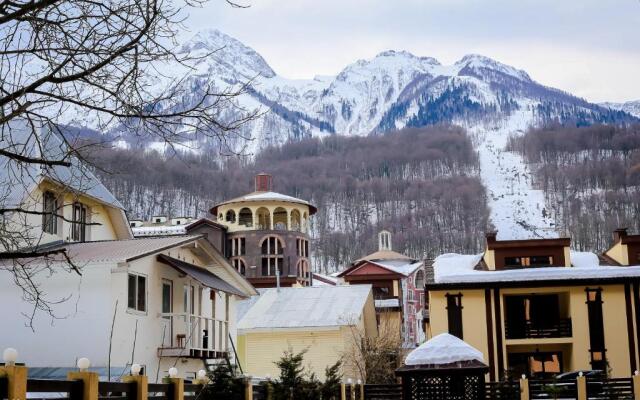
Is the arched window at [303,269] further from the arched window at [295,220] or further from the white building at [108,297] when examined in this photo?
the white building at [108,297]

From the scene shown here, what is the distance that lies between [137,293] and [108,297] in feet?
4.26

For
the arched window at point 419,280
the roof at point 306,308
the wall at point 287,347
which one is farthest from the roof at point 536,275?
the arched window at point 419,280

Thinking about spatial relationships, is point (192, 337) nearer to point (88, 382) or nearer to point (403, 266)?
point (88, 382)

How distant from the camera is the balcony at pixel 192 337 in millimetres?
25153

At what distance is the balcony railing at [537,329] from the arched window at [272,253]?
162ft

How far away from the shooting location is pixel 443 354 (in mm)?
21578

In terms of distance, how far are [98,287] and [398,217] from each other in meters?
177

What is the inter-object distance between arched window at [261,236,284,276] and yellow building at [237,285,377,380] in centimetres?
4792

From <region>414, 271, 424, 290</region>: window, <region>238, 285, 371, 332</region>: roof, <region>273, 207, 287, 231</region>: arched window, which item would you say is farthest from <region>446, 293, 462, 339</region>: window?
<region>273, 207, 287, 231</region>: arched window

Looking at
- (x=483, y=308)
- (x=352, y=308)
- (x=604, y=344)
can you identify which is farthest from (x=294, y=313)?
(x=604, y=344)

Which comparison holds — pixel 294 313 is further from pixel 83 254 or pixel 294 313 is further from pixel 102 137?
pixel 102 137

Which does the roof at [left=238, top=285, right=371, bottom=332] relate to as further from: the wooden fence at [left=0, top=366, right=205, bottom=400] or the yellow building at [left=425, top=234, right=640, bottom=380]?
the wooden fence at [left=0, top=366, right=205, bottom=400]

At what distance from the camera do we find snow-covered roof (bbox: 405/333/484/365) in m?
21.4

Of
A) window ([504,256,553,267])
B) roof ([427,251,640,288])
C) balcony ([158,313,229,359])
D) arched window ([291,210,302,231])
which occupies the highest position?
arched window ([291,210,302,231])
